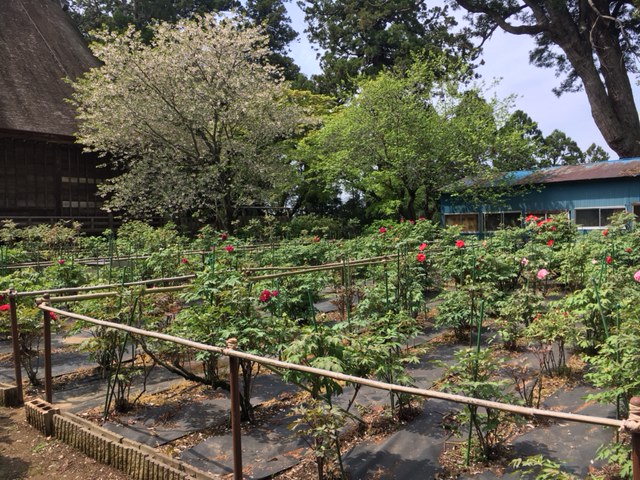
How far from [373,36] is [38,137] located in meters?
19.2

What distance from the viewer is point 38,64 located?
21250 millimetres

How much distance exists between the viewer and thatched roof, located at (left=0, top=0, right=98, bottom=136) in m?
18.3

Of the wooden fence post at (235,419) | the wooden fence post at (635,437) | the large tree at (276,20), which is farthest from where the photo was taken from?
the large tree at (276,20)

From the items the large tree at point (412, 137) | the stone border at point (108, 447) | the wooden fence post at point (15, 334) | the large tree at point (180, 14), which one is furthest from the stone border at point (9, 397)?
the large tree at point (180, 14)

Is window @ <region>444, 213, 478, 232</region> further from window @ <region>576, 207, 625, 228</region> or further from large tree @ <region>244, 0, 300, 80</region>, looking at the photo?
large tree @ <region>244, 0, 300, 80</region>

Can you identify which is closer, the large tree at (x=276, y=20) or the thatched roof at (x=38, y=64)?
the thatched roof at (x=38, y=64)

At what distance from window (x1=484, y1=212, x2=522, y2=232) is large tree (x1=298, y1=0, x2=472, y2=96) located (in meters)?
11.6

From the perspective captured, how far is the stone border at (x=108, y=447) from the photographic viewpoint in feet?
9.84

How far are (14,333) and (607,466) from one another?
464 centimetres

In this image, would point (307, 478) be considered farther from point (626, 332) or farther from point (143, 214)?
point (143, 214)

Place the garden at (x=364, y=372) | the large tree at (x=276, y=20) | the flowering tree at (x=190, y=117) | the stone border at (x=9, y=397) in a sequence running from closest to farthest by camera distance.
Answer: the garden at (x=364, y=372), the stone border at (x=9, y=397), the flowering tree at (x=190, y=117), the large tree at (x=276, y=20)

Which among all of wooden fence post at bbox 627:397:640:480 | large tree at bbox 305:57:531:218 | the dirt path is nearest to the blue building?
large tree at bbox 305:57:531:218

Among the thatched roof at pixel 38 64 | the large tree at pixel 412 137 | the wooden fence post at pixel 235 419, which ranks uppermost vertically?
the thatched roof at pixel 38 64

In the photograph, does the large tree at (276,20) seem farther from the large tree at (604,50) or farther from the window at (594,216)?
the window at (594,216)
